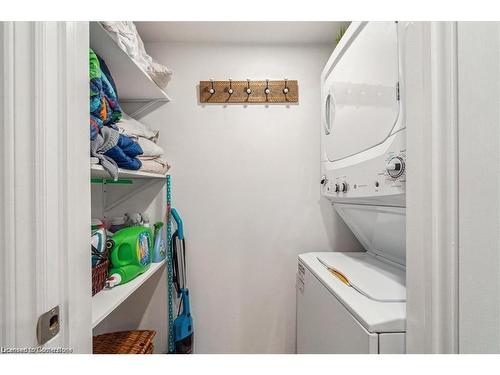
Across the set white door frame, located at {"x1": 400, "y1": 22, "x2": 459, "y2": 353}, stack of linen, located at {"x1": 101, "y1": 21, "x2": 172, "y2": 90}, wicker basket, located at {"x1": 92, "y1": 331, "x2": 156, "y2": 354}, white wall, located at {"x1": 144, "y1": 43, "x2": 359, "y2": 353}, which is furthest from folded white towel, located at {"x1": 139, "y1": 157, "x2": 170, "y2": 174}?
white door frame, located at {"x1": 400, "y1": 22, "x2": 459, "y2": 353}

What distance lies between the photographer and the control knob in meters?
0.80

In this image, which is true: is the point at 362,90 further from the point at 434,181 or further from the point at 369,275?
the point at 369,275

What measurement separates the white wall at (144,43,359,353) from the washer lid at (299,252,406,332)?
401 millimetres

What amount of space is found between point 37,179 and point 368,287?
1.12m

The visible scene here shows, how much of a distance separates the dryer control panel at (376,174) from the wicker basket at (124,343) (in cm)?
142

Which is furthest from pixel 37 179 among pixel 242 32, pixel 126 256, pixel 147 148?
pixel 242 32

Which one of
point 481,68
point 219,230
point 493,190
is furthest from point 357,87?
point 219,230

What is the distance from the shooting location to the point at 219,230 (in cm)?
180

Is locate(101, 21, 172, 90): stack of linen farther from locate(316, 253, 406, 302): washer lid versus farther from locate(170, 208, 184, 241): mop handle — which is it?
locate(316, 253, 406, 302): washer lid

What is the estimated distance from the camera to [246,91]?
1763 millimetres

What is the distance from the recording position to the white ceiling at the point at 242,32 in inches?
62.6

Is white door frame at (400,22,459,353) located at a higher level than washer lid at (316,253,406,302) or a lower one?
higher

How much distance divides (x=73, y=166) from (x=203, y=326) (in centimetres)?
163

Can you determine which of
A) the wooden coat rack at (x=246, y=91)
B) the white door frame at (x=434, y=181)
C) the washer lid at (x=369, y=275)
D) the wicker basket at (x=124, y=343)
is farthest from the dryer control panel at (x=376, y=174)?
the wicker basket at (x=124, y=343)
